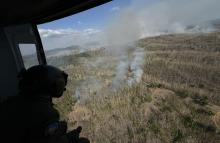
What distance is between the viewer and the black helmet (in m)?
1.79

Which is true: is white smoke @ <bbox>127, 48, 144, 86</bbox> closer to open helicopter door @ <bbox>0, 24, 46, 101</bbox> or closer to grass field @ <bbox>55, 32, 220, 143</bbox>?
grass field @ <bbox>55, 32, 220, 143</bbox>

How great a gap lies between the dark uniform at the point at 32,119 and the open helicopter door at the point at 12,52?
1.93m

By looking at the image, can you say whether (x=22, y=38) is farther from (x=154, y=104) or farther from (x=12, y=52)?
(x=154, y=104)

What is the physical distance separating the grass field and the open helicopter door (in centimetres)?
1567

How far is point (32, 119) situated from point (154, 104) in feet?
79.6

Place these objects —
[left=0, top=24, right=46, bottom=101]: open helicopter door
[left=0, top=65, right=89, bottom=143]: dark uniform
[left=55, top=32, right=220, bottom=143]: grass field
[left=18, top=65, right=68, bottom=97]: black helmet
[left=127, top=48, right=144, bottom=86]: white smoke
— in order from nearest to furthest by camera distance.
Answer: [left=0, top=65, right=89, bottom=143]: dark uniform < [left=18, top=65, right=68, bottom=97]: black helmet < [left=0, top=24, right=46, bottom=101]: open helicopter door < [left=55, top=32, right=220, bottom=143]: grass field < [left=127, top=48, right=144, bottom=86]: white smoke

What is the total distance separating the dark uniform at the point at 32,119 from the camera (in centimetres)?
155

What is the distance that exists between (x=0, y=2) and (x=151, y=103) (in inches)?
940

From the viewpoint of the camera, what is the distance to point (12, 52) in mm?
3727

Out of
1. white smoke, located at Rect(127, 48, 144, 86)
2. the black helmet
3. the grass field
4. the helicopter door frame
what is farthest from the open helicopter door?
white smoke, located at Rect(127, 48, 144, 86)

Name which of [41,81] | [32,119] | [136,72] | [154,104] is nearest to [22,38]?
[41,81]

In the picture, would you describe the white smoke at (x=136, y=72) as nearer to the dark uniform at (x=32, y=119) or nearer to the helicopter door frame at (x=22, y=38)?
the helicopter door frame at (x=22, y=38)

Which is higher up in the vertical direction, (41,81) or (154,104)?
(41,81)

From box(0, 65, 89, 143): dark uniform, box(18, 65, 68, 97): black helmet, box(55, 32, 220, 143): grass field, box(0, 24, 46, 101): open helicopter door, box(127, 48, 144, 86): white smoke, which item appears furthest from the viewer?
box(127, 48, 144, 86): white smoke
